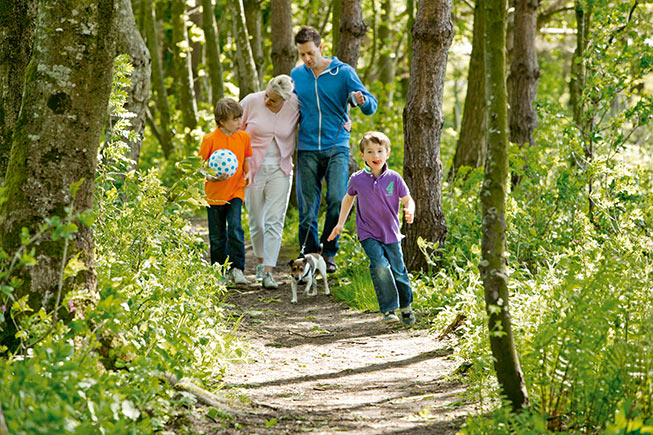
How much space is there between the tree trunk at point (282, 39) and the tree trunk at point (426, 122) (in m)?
4.56

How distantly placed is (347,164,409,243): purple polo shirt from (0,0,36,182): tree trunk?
296 cm

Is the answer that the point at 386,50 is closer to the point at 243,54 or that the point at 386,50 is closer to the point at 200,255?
the point at 243,54

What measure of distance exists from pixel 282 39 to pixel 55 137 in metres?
8.54

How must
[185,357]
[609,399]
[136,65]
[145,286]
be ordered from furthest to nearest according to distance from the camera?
[136,65] < [145,286] < [185,357] < [609,399]

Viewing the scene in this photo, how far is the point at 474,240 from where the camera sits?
8.06m

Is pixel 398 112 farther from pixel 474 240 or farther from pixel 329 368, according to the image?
pixel 329 368

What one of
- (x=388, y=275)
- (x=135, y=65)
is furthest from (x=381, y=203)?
(x=135, y=65)

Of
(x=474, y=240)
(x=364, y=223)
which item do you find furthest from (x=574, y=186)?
(x=364, y=223)

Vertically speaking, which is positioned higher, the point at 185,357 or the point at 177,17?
the point at 177,17

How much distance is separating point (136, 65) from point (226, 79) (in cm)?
947

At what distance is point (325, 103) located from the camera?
28.3ft

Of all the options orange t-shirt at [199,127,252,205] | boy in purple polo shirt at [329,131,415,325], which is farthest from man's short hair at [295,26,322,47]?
boy in purple polo shirt at [329,131,415,325]

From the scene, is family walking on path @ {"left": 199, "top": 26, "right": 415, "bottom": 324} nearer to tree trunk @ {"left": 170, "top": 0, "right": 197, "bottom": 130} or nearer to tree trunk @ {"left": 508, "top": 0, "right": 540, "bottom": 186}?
tree trunk @ {"left": 508, "top": 0, "right": 540, "bottom": 186}

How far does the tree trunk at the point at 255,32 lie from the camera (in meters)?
15.3
